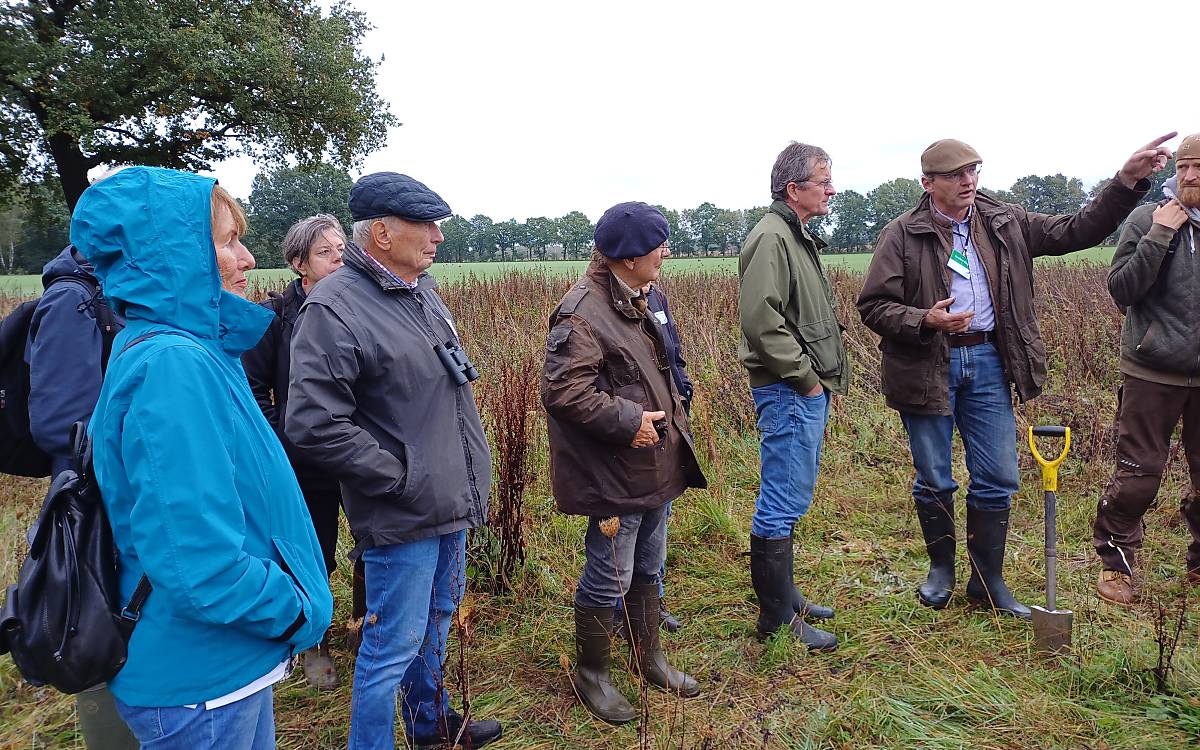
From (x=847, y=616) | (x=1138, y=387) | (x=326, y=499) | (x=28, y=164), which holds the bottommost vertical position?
(x=847, y=616)

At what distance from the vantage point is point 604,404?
2.48 metres

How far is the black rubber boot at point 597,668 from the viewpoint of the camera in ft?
8.98

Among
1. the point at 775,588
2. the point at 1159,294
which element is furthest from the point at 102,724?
the point at 1159,294

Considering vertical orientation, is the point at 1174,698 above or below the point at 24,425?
below

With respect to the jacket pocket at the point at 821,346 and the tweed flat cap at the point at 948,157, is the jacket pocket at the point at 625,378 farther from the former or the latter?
the tweed flat cap at the point at 948,157

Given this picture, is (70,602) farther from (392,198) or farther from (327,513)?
(327,513)

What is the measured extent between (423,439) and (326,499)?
108 cm

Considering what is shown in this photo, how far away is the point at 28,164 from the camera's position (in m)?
16.0

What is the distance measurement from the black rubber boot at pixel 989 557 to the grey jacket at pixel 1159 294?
1054 millimetres

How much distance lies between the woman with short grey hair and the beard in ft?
12.3

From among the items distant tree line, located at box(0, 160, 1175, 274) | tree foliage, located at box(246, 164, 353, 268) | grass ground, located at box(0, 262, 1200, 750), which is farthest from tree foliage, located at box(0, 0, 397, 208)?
grass ground, located at box(0, 262, 1200, 750)

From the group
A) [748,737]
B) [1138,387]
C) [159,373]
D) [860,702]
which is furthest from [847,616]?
[159,373]

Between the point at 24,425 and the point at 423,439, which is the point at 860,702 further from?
the point at 24,425

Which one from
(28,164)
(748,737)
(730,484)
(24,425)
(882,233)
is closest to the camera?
(24,425)
